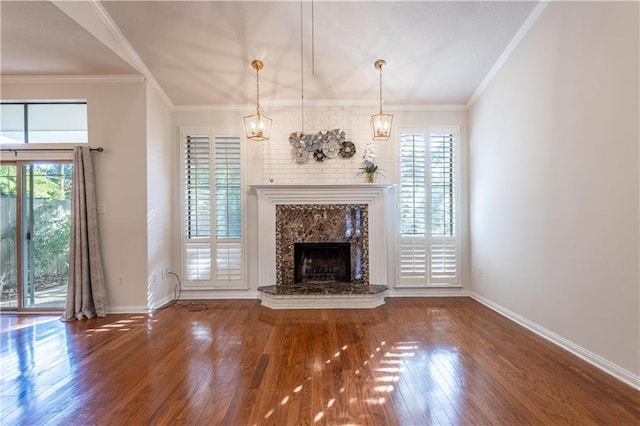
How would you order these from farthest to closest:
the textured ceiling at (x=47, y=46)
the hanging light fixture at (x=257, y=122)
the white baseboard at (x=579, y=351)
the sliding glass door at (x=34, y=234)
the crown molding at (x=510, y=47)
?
1. the sliding glass door at (x=34, y=234)
2. the hanging light fixture at (x=257, y=122)
3. the crown molding at (x=510, y=47)
4. the textured ceiling at (x=47, y=46)
5. the white baseboard at (x=579, y=351)

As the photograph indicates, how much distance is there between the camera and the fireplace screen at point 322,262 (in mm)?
4922

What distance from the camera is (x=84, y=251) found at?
155 inches

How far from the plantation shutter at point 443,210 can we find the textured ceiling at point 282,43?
Result: 0.86 meters

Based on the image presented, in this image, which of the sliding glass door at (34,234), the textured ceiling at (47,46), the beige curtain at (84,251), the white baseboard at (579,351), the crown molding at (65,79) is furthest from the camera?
the sliding glass door at (34,234)

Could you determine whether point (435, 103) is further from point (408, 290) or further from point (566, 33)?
point (408, 290)

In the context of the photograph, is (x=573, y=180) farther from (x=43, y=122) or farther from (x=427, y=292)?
(x=43, y=122)

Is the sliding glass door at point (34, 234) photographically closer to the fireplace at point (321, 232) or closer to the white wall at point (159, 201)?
the white wall at point (159, 201)

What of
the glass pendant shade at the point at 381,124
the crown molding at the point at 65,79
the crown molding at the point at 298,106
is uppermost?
the crown molding at the point at 65,79

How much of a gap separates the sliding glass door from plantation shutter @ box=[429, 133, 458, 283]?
17.2ft

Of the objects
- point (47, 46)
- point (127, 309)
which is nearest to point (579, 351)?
point (127, 309)

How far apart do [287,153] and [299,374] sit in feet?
10.8

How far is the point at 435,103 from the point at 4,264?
258 inches

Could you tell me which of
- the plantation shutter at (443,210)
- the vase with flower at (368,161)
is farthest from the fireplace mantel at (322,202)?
the plantation shutter at (443,210)

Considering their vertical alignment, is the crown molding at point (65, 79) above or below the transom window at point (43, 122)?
above
